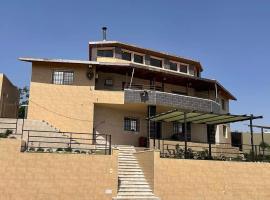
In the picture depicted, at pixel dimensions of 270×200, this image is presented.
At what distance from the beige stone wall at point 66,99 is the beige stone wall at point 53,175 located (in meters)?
9.19

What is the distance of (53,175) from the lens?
1727 cm

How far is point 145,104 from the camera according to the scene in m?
28.5

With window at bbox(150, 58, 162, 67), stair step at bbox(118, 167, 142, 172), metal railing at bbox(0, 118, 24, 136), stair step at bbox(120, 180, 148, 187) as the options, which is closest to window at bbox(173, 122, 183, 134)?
window at bbox(150, 58, 162, 67)

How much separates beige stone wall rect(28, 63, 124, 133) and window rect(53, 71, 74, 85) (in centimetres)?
32

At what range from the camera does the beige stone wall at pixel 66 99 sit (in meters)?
26.8

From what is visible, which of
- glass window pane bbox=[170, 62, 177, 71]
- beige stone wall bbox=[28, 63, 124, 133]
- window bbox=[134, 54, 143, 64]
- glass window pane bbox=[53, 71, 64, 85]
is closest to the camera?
beige stone wall bbox=[28, 63, 124, 133]

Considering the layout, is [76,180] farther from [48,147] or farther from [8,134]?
[8,134]

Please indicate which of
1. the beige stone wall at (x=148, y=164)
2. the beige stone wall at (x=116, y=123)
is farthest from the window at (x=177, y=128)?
the beige stone wall at (x=148, y=164)

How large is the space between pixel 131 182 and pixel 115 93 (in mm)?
10029

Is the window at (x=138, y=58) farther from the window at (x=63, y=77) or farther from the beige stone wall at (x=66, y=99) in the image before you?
the window at (x=63, y=77)

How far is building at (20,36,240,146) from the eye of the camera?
27203 millimetres

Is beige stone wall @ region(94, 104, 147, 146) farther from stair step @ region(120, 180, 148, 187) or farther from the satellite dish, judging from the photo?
stair step @ region(120, 180, 148, 187)

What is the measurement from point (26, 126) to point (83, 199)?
718 cm

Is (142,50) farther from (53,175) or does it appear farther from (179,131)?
(53,175)
